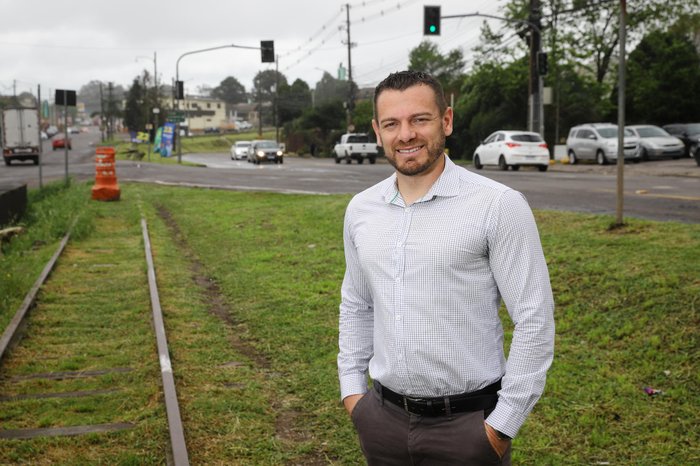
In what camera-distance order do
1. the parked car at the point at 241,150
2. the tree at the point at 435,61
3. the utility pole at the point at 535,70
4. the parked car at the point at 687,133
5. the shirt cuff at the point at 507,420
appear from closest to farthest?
the shirt cuff at the point at 507,420, the utility pole at the point at 535,70, the parked car at the point at 687,133, the parked car at the point at 241,150, the tree at the point at 435,61

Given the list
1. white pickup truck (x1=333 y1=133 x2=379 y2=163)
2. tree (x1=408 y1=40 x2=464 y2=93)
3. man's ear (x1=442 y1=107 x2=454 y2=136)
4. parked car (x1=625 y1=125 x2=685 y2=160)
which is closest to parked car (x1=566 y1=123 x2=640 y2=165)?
parked car (x1=625 y1=125 x2=685 y2=160)

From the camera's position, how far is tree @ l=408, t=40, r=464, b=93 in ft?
284

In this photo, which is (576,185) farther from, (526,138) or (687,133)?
(687,133)

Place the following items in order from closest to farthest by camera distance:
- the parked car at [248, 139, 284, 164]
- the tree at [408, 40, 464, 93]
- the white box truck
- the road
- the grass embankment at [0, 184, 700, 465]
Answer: the grass embankment at [0, 184, 700, 465]
the road
the white box truck
the parked car at [248, 139, 284, 164]
the tree at [408, 40, 464, 93]

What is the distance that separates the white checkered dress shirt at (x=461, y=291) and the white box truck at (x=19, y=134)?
46.8m

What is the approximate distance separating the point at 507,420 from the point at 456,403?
7.5 inches

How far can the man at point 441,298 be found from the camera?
2533 mm

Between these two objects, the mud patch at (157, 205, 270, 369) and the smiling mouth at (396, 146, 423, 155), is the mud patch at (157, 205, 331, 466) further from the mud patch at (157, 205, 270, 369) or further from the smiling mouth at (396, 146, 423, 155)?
the smiling mouth at (396, 146, 423, 155)

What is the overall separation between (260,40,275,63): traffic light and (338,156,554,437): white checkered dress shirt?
4097 centimetres

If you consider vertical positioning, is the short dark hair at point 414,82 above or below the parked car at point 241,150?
above

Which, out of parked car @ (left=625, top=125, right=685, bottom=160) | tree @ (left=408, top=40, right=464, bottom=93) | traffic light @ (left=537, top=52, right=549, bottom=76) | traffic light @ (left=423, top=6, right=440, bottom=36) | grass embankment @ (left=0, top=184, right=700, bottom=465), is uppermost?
tree @ (left=408, top=40, right=464, bottom=93)

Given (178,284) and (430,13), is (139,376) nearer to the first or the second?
(178,284)

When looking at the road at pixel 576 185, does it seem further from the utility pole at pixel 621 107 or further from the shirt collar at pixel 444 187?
the shirt collar at pixel 444 187

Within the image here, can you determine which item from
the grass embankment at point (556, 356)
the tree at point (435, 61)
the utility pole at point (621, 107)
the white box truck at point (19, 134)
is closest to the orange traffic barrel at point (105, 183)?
the grass embankment at point (556, 356)
